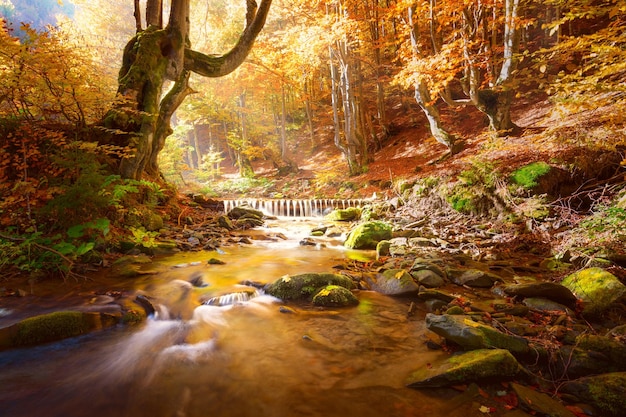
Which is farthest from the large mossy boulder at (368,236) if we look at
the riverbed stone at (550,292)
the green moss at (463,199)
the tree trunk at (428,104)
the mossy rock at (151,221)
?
the tree trunk at (428,104)

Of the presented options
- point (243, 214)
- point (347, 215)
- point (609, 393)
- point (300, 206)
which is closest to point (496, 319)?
point (609, 393)

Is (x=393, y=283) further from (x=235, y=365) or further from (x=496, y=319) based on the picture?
(x=235, y=365)

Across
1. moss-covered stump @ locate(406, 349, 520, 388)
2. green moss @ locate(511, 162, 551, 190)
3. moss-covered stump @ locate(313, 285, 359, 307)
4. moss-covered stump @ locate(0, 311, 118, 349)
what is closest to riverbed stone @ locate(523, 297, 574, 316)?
moss-covered stump @ locate(406, 349, 520, 388)

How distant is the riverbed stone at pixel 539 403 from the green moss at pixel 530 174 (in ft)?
19.3

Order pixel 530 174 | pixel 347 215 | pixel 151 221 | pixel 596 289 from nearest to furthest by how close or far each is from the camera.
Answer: pixel 596 289 < pixel 530 174 < pixel 151 221 < pixel 347 215

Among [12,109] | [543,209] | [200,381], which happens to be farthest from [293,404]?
[12,109]

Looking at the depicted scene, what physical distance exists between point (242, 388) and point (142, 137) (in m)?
7.20

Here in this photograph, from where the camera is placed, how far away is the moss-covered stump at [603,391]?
7.15ft

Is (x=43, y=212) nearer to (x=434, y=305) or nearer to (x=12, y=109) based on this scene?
(x=12, y=109)

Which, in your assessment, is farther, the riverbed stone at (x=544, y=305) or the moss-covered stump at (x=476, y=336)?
the riverbed stone at (x=544, y=305)

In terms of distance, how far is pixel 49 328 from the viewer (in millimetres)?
3449

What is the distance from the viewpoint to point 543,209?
6488 mm

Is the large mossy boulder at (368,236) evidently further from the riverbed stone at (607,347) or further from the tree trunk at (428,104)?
the tree trunk at (428,104)

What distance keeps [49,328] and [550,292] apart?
6.04 metres
